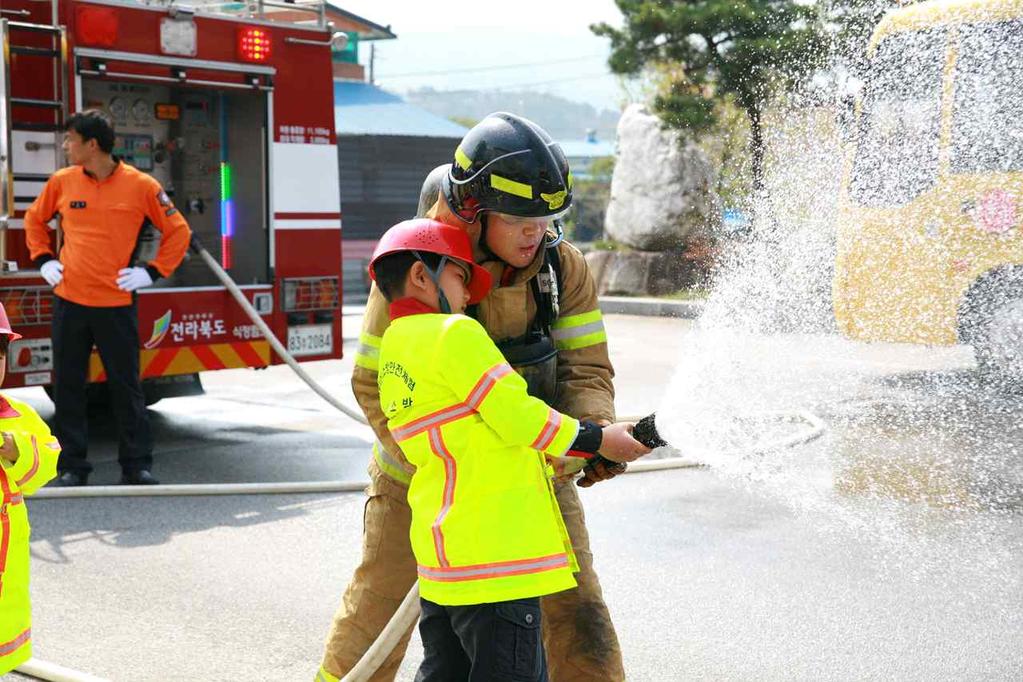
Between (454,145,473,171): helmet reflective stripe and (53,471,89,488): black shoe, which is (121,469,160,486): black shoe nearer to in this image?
(53,471,89,488): black shoe

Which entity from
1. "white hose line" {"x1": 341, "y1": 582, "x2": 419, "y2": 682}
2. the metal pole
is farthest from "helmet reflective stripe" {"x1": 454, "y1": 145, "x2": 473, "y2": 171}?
the metal pole

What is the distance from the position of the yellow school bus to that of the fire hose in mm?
2710

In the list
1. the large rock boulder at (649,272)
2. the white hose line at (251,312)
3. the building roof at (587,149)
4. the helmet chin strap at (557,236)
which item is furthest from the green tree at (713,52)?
the building roof at (587,149)

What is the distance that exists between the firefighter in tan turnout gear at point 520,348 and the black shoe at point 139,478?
3.99m

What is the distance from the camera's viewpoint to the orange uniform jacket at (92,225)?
695 cm

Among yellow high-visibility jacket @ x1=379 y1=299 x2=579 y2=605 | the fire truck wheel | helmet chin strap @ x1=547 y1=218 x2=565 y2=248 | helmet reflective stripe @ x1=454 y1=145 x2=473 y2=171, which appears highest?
helmet reflective stripe @ x1=454 y1=145 x2=473 y2=171

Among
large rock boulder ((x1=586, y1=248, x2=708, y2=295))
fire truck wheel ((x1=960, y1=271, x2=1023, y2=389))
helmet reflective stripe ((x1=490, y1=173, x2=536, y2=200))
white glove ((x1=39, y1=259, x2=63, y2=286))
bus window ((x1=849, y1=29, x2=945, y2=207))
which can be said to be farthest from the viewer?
large rock boulder ((x1=586, y1=248, x2=708, y2=295))

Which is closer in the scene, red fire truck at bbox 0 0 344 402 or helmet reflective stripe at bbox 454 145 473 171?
helmet reflective stripe at bbox 454 145 473 171

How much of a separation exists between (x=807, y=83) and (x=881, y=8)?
6.36 metres

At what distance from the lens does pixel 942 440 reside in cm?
827

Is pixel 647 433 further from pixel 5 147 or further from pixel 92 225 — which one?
pixel 5 147

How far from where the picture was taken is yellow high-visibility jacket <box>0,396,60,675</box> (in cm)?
323

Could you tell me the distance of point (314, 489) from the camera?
6.99 metres

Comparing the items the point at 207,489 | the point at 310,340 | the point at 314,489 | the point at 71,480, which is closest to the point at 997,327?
the point at 310,340
